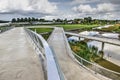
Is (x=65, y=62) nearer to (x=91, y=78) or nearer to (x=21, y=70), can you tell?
(x=91, y=78)

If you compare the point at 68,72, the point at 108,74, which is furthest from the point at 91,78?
the point at 108,74

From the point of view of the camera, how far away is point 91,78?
57.4 feet

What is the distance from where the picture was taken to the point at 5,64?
14.8 metres

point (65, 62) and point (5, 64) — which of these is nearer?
point (5, 64)

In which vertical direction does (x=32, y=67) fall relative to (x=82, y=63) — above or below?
above

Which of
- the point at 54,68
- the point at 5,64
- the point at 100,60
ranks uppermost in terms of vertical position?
the point at 54,68

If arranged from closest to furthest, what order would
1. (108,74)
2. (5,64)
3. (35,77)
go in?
(35,77), (5,64), (108,74)

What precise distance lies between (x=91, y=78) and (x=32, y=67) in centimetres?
533

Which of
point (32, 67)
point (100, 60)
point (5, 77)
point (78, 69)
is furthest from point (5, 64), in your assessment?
point (100, 60)

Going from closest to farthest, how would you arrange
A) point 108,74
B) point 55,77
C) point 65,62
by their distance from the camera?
point 55,77, point 108,74, point 65,62

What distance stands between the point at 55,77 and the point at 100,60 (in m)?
49.9

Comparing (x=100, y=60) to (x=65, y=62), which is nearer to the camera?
(x=65, y=62)

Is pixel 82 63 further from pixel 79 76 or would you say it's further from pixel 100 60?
pixel 100 60

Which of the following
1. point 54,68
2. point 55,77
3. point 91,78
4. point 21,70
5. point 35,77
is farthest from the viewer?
point 91,78
